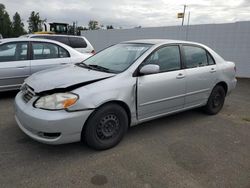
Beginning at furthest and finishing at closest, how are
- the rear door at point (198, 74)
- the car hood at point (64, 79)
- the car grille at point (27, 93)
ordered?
the rear door at point (198, 74) < the car grille at point (27, 93) < the car hood at point (64, 79)

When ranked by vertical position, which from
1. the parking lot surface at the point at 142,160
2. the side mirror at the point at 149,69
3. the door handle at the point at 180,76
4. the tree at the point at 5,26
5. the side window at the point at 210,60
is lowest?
the parking lot surface at the point at 142,160

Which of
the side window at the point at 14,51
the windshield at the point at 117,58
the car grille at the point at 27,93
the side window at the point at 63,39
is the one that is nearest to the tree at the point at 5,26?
the side window at the point at 63,39

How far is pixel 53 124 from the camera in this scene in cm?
280

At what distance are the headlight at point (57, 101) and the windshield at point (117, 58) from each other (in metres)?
0.87

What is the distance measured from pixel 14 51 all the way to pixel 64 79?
290cm

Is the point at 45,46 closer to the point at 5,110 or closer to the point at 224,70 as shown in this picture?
the point at 5,110

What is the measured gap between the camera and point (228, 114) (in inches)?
203

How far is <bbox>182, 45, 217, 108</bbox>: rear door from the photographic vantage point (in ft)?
14.0

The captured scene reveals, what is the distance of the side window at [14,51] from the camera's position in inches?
208

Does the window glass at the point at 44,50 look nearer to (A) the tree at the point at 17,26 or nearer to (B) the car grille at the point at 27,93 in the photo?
(B) the car grille at the point at 27,93

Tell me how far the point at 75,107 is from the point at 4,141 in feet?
4.50

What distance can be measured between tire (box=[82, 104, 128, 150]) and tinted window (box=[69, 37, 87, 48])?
6.56 m

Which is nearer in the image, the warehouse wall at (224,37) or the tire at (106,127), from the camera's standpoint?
the tire at (106,127)

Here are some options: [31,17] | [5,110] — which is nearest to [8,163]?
[5,110]
